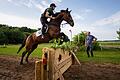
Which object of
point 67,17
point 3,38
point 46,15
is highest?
point 46,15

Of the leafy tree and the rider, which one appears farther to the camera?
the leafy tree

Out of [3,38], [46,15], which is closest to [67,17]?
[46,15]

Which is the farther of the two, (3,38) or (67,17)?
(3,38)

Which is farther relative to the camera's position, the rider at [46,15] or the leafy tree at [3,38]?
the leafy tree at [3,38]

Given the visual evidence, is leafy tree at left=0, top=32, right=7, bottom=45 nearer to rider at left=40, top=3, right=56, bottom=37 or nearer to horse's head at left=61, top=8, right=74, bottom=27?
rider at left=40, top=3, right=56, bottom=37

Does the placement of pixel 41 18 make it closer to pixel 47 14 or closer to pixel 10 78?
pixel 47 14

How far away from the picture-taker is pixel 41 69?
512 centimetres

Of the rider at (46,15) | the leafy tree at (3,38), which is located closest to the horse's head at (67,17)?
the rider at (46,15)

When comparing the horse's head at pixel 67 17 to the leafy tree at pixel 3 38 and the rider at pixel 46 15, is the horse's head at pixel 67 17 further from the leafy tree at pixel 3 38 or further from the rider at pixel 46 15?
the leafy tree at pixel 3 38

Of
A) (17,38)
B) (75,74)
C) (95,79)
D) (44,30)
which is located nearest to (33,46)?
(44,30)

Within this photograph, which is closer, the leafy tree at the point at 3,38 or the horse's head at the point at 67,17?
the horse's head at the point at 67,17

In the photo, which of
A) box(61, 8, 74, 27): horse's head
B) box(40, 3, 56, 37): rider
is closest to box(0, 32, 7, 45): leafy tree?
box(40, 3, 56, 37): rider

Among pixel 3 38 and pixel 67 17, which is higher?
pixel 67 17

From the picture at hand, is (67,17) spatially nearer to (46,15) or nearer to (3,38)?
(46,15)
